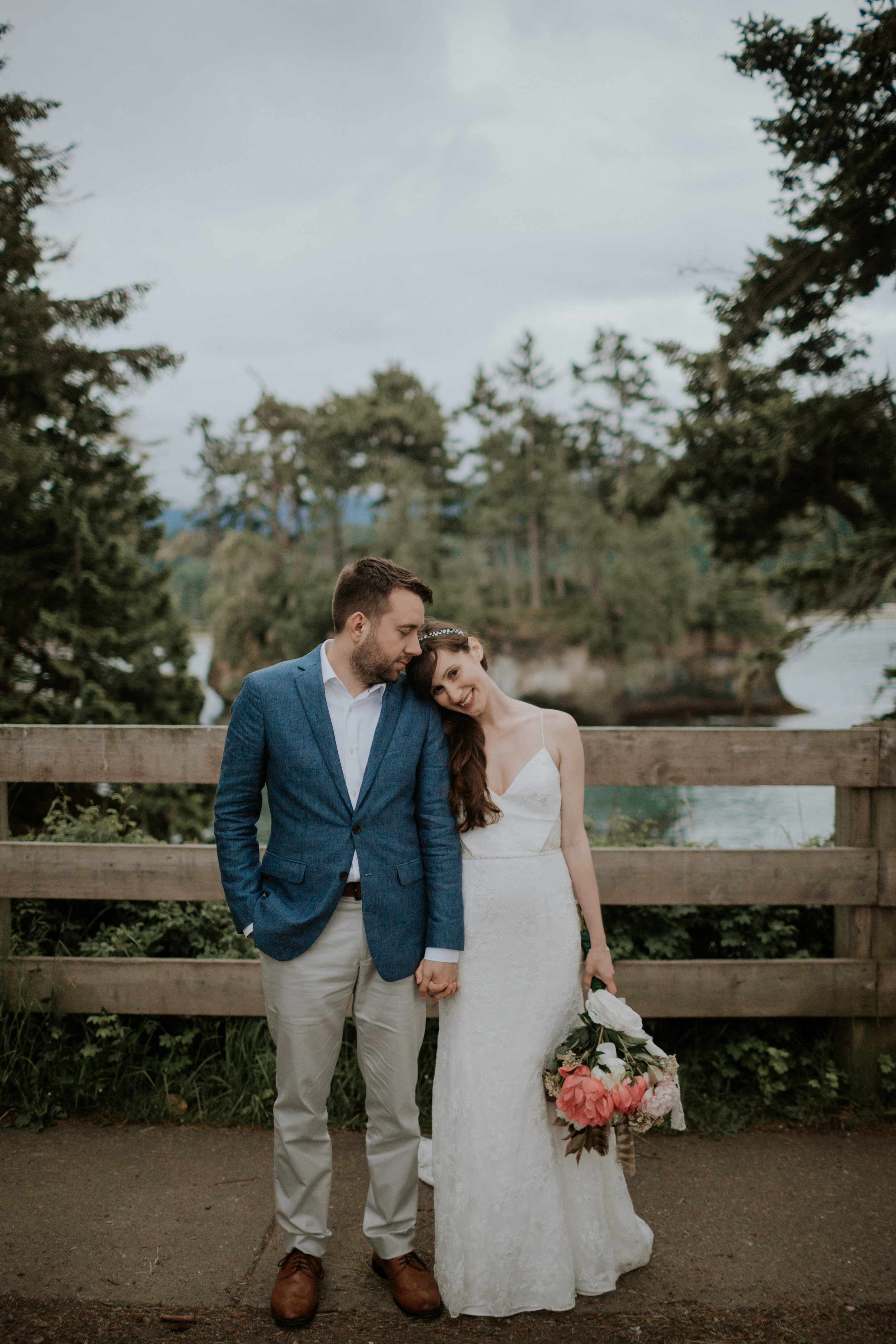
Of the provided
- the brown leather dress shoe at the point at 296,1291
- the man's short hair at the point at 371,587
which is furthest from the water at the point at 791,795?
the brown leather dress shoe at the point at 296,1291

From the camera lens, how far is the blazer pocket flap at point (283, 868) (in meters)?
2.54

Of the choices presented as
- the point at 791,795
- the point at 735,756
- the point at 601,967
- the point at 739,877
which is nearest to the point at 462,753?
the point at 601,967

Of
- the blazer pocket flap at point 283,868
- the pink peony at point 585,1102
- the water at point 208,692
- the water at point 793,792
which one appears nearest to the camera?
the pink peony at point 585,1102

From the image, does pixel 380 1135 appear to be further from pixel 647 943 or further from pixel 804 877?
pixel 804 877

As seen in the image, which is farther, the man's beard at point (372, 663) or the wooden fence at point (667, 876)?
the wooden fence at point (667, 876)

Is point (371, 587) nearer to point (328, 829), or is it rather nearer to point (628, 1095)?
point (328, 829)

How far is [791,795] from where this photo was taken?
16812 mm

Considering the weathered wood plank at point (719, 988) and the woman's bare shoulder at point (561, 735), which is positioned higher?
the woman's bare shoulder at point (561, 735)

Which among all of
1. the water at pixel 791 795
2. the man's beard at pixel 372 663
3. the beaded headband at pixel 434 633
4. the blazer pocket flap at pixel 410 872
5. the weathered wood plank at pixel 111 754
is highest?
the beaded headband at pixel 434 633

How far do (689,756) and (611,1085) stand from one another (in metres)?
1.40

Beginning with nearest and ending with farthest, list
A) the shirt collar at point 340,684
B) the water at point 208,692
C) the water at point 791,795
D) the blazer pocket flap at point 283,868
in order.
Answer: the blazer pocket flap at point 283,868 < the shirt collar at point 340,684 < the water at point 791,795 < the water at point 208,692

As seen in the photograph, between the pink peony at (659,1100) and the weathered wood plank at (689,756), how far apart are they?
3.90 ft

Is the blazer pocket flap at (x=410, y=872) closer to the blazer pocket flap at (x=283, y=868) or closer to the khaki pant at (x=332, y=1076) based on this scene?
the khaki pant at (x=332, y=1076)

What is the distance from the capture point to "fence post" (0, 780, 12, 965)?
356 centimetres
